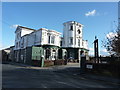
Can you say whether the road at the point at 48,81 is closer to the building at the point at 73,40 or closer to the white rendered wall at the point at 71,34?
the building at the point at 73,40

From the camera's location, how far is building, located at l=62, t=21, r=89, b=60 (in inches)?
1436

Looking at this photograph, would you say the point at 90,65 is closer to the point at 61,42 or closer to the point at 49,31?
the point at 49,31

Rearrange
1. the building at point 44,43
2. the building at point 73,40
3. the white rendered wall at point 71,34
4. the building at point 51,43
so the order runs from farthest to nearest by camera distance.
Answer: the white rendered wall at point 71,34, the building at point 73,40, the building at point 51,43, the building at point 44,43

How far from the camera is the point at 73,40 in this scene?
36969 mm

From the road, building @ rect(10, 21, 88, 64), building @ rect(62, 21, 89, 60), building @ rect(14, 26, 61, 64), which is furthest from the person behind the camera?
building @ rect(62, 21, 89, 60)

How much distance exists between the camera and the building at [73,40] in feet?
120

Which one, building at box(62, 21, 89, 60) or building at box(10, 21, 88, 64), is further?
building at box(62, 21, 89, 60)

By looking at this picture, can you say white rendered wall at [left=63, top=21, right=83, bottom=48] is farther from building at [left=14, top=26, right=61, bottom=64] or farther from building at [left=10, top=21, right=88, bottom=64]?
building at [left=14, top=26, right=61, bottom=64]

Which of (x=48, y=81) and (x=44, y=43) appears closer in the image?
(x=48, y=81)

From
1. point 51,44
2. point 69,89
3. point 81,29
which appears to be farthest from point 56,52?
point 69,89

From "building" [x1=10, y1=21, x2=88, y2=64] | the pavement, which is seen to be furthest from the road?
"building" [x1=10, y1=21, x2=88, y2=64]

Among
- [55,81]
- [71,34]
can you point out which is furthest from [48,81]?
[71,34]

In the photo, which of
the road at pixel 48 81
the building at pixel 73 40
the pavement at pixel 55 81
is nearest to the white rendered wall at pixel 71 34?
the building at pixel 73 40

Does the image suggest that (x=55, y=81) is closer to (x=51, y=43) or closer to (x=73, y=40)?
(x=51, y=43)
